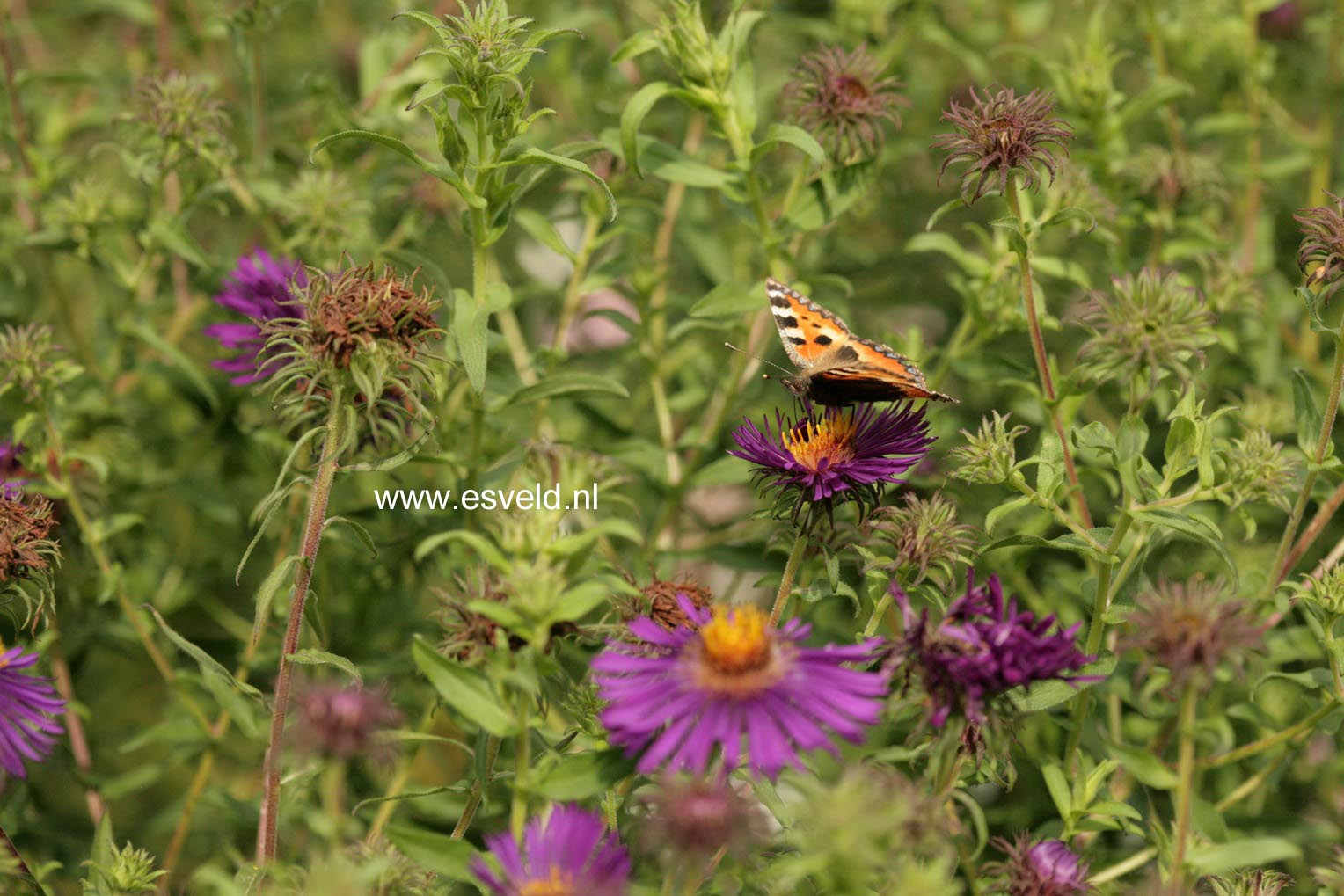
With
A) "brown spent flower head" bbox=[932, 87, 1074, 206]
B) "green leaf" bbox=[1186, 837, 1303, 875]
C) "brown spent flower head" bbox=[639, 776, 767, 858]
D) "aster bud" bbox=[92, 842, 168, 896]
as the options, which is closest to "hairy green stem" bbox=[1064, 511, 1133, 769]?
"green leaf" bbox=[1186, 837, 1303, 875]

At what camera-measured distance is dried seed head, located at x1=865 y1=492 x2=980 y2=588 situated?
1.10m

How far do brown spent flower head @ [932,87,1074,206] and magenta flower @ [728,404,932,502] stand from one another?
0.71 ft

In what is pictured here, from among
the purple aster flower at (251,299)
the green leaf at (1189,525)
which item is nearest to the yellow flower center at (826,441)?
the green leaf at (1189,525)

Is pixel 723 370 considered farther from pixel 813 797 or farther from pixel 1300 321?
pixel 813 797

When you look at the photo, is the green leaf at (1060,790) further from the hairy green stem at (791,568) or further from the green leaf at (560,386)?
the green leaf at (560,386)

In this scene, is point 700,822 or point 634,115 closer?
point 700,822

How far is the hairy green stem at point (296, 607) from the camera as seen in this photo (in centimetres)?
110

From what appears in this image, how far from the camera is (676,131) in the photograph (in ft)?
6.39

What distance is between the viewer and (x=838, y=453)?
119 centimetres

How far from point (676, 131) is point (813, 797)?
129 cm

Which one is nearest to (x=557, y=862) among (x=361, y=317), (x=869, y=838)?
(x=869, y=838)

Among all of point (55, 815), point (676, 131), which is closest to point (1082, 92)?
point (676, 131)

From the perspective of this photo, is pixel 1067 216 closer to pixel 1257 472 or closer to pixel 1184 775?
pixel 1257 472

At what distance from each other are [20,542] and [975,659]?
2.68ft
